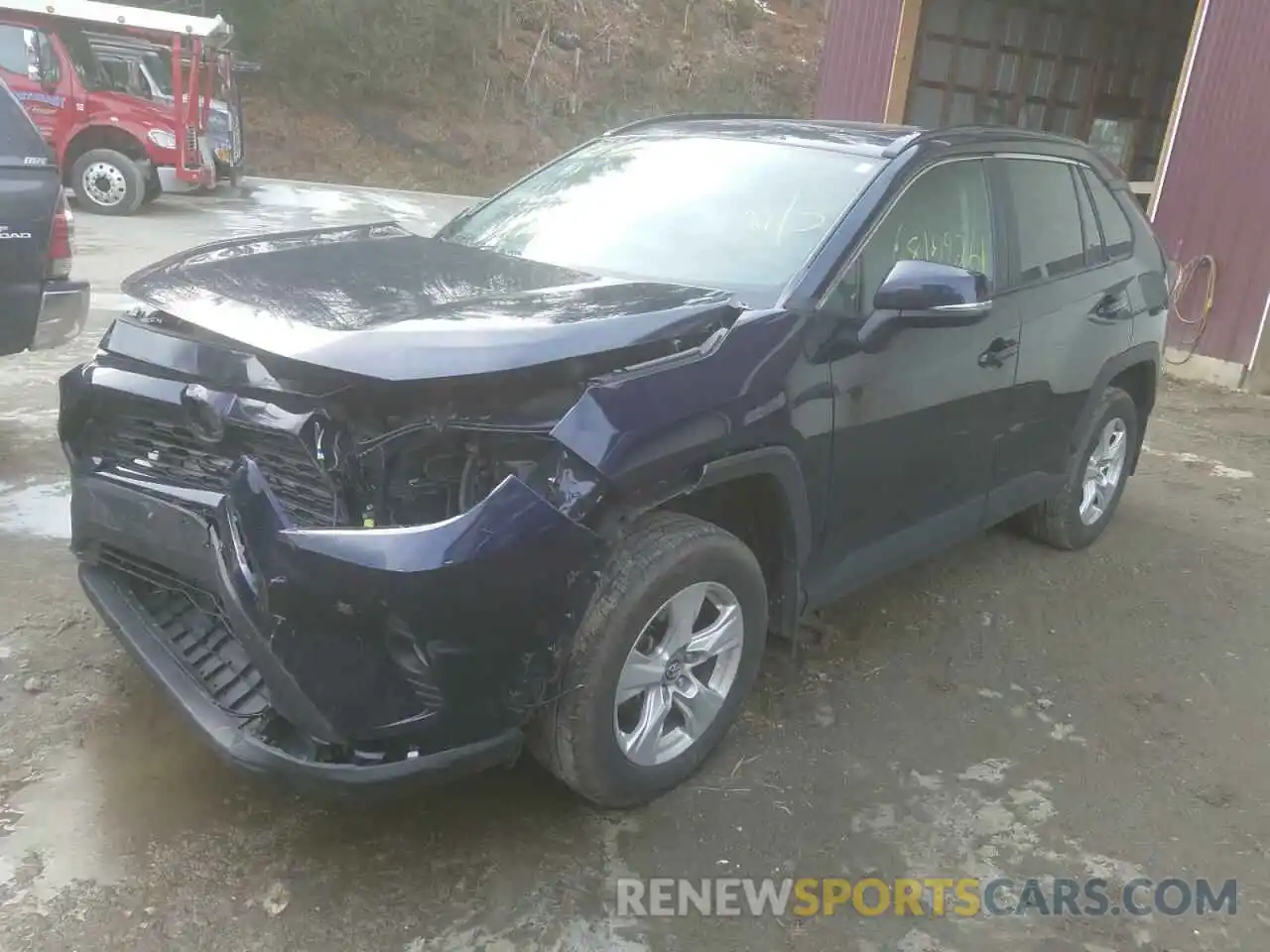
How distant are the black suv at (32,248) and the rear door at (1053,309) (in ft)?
13.5

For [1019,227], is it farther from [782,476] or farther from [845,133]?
[782,476]

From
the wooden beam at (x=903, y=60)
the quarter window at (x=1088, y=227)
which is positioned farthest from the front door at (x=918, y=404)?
the wooden beam at (x=903, y=60)

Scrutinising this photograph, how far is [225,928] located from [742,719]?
163cm

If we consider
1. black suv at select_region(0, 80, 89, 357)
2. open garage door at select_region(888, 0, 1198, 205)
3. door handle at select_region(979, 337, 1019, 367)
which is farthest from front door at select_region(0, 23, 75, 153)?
door handle at select_region(979, 337, 1019, 367)

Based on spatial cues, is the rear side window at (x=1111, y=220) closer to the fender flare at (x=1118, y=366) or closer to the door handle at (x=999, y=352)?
the fender flare at (x=1118, y=366)

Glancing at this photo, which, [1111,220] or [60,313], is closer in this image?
[1111,220]

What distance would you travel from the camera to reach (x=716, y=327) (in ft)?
9.27

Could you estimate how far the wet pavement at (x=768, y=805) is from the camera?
8.25 feet

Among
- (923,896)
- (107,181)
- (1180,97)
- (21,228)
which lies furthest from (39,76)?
(923,896)

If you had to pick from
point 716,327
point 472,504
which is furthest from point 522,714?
point 716,327

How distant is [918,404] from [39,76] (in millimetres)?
14251

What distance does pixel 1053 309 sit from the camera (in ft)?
13.5

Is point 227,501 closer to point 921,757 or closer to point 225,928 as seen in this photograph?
point 225,928

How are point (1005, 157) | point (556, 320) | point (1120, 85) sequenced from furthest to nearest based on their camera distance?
point (1120, 85)
point (1005, 157)
point (556, 320)
